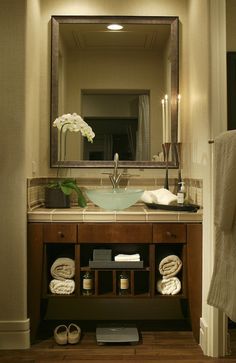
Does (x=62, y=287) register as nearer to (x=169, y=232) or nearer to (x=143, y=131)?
(x=169, y=232)

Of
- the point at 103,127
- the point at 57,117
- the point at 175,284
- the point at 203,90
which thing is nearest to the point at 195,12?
the point at 203,90

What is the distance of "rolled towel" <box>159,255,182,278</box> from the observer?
2.72 metres

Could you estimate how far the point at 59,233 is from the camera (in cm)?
270

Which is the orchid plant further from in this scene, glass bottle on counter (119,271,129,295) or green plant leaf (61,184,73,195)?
glass bottle on counter (119,271,129,295)

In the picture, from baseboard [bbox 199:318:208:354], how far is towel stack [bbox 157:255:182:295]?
0.24 meters

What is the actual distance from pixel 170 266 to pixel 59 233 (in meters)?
0.73

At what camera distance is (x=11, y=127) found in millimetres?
2646

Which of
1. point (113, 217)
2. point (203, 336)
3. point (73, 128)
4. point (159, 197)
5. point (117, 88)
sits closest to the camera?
point (203, 336)

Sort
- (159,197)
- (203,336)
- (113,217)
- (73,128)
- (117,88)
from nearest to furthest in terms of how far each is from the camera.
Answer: (203,336) → (113,217) → (159,197) → (73,128) → (117,88)

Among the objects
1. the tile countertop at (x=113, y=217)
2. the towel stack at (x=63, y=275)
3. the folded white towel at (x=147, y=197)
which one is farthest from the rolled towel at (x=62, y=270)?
the folded white towel at (x=147, y=197)

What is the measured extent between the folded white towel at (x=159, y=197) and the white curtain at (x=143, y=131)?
1.16ft

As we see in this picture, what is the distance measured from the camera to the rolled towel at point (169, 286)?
271 centimetres

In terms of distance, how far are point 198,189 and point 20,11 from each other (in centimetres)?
159

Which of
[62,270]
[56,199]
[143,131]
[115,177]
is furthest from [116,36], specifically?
[62,270]
